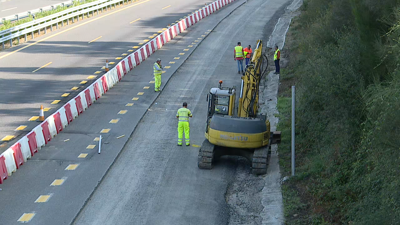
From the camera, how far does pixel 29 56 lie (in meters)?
30.8

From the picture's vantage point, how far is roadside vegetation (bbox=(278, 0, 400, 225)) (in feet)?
31.4

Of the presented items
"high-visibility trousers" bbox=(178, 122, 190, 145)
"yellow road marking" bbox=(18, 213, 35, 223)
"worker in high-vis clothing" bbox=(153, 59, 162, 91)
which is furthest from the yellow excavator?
"worker in high-vis clothing" bbox=(153, 59, 162, 91)

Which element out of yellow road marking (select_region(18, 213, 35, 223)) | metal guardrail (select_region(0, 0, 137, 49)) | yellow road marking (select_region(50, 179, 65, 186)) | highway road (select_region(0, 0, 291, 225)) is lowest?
highway road (select_region(0, 0, 291, 225))

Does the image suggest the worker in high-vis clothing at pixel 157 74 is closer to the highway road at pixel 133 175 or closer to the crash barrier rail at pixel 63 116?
the highway road at pixel 133 175

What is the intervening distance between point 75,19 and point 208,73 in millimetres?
19236

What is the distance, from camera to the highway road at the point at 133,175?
13328mm

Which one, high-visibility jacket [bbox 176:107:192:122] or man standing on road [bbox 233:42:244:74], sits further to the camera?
man standing on road [bbox 233:42:244:74]

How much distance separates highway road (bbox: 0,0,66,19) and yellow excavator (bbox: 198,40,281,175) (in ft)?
105

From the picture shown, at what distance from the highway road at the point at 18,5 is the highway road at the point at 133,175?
24.2m

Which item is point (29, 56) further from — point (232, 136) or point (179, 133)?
point (232, 136)

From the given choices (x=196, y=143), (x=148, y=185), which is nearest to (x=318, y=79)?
(x=196, y=143)

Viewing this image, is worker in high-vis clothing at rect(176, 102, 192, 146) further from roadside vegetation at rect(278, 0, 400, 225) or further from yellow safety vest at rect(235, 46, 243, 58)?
yellow safety vest at rect(235, 46, 243, 58)

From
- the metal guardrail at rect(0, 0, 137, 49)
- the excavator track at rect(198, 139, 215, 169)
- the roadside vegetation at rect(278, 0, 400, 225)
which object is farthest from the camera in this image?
the metal guardrail at rect(0, 0, 137, 49)

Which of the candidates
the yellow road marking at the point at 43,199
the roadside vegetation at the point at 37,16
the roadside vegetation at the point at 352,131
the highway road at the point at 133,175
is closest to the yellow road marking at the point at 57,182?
the highway road at the point at 133,175
